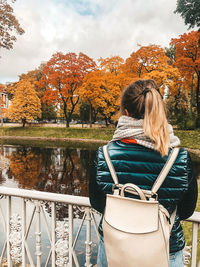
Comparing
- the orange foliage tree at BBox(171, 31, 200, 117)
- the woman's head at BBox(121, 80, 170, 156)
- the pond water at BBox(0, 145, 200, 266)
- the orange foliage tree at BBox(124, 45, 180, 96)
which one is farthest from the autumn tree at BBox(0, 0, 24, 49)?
the orange foliage tree at BBox(171, 31, 200, 117)

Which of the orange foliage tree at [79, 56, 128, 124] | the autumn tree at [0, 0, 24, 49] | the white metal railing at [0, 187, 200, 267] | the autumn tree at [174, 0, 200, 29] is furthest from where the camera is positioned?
the orange foliage tree at [79, 56, 128, 124]

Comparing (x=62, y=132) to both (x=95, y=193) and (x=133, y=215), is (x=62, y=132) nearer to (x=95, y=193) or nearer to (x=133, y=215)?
(x=95, y=193)

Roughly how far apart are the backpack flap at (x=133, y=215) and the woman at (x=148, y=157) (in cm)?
14

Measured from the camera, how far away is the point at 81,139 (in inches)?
1113

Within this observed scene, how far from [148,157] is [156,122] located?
0.22 m

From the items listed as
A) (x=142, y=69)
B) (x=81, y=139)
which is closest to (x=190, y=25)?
(x=142, y=69)

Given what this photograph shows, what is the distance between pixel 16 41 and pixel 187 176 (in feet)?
46.9

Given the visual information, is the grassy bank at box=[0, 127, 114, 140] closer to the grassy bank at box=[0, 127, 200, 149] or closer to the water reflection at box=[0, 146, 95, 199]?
the grassy bank at box=[0, 127, 200, 149]

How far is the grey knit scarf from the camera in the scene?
1.43m

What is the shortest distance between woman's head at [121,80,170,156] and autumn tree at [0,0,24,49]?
1379 centimetres

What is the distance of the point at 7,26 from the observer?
43.7 ft

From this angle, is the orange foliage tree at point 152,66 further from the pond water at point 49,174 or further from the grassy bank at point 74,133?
the pond water at point 49,174

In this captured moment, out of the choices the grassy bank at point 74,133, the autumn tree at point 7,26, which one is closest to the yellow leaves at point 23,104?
the grassy bank at point 74,133

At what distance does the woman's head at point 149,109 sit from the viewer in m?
1.40
